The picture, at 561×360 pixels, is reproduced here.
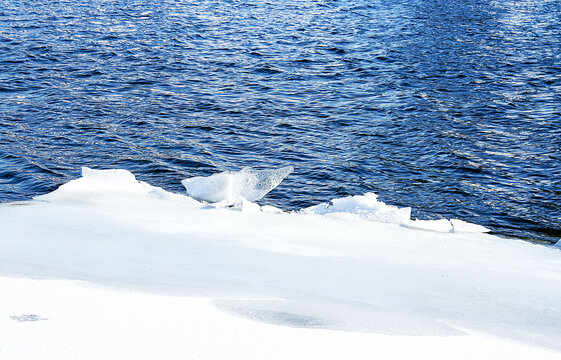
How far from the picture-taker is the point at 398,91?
15852 mm

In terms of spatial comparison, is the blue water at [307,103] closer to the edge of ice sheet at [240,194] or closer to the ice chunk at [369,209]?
the edge of ice sheet at [240,194]

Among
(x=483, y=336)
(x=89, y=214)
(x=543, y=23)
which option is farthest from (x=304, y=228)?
(x=543, y=23)

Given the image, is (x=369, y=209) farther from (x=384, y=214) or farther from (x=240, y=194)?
(x=240, y=194)

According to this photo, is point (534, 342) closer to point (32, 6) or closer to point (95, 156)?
point (95, 156)

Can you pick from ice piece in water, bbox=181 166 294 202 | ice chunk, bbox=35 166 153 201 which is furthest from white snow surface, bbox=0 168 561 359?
ice piece in water, bbox=181 166 294 202

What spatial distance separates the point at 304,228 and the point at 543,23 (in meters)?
15.9

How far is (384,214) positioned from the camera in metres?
8.87

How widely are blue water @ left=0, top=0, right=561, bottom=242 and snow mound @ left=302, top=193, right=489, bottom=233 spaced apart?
1.14m

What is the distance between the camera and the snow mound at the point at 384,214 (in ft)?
28.2

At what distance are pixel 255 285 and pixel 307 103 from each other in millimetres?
9759

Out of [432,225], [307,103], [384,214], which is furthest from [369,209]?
[307,103]

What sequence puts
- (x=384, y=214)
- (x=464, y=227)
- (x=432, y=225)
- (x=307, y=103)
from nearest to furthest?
(x=432, y=225) < (x=464, y=227) < (x=384, y=214) < (x=307, y=103)

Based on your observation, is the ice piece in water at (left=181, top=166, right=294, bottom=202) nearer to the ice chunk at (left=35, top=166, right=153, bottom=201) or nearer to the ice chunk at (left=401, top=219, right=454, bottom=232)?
the ice chunk at (left=35, top=166, right=153, bottom=201)

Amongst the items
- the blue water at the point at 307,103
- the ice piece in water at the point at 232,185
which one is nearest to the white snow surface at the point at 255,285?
the ice piece in water at the point at 232,185
